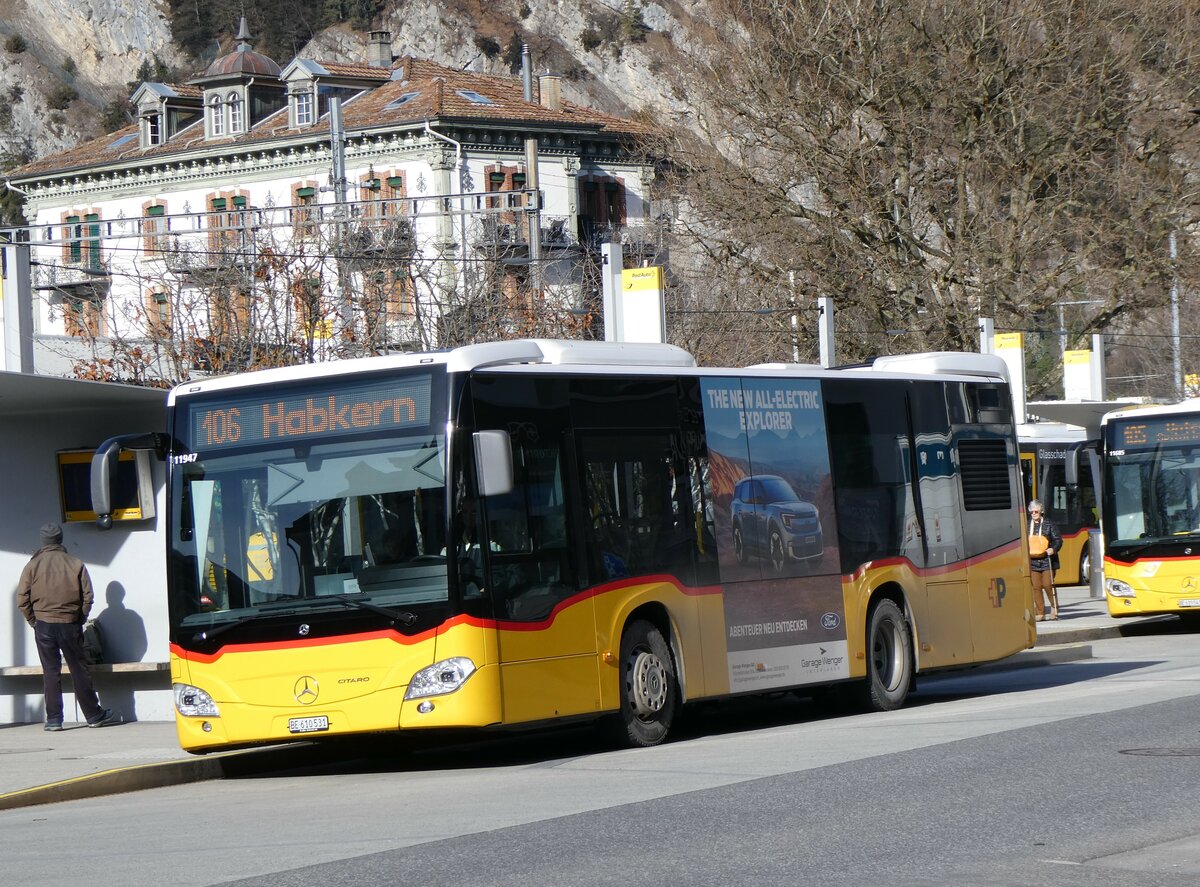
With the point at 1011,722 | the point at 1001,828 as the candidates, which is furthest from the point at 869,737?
the point at 1001,828

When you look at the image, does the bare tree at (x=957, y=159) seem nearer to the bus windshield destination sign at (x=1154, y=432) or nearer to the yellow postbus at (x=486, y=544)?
the bus windshield destination sign at (x=1154, y=432)

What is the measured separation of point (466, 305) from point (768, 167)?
9326mm

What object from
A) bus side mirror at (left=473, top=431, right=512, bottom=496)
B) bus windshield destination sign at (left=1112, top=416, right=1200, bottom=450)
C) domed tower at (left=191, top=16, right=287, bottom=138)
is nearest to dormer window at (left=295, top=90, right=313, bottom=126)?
domed tower at (left=191, top=16, right=287, bottom=138)

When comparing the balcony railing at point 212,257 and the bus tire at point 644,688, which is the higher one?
the balcony railing at point 212,257

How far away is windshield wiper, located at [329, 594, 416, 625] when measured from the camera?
40.1ft

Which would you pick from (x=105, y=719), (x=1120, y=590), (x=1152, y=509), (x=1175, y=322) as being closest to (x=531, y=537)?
(x=105, y=719)

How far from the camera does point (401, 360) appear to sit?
1270cm

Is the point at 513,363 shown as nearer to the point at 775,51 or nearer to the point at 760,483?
the point at 760,483

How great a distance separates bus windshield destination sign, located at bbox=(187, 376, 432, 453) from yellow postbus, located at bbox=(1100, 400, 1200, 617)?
54.6 feet

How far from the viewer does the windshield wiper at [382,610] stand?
12.2 metres

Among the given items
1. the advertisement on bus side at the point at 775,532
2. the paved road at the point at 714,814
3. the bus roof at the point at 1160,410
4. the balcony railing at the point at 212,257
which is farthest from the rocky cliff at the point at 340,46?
the paved road at the point at 714,814

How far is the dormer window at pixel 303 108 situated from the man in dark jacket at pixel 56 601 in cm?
5881

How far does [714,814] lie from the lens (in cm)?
970

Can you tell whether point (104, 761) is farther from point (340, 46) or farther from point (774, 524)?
point (340, 46)
